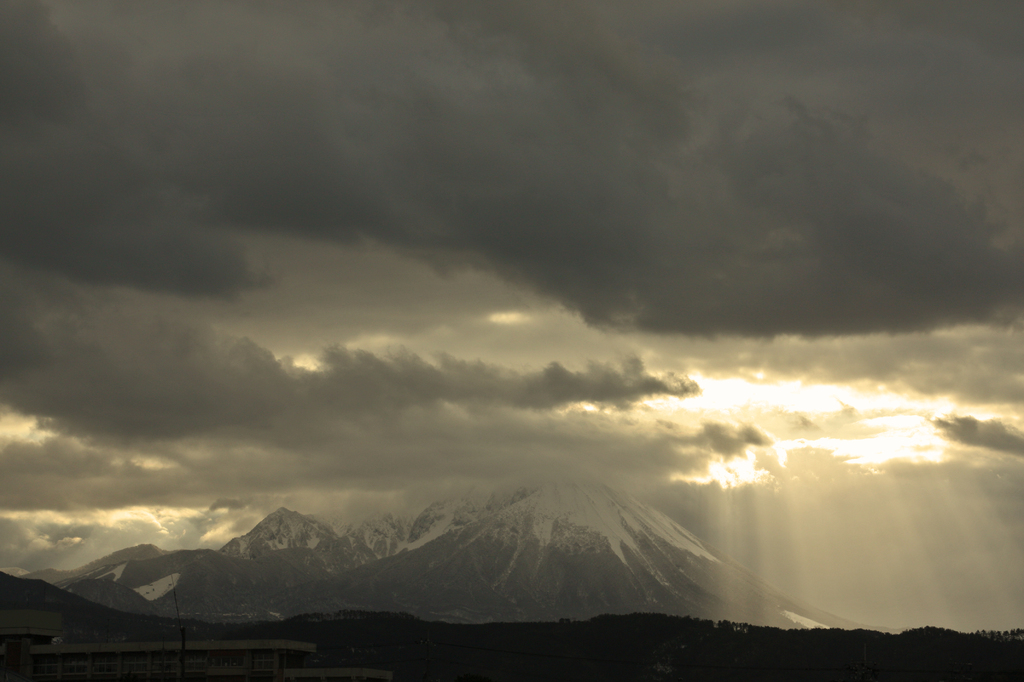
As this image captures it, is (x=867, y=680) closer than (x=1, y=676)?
No

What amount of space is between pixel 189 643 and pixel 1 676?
50.4 metres

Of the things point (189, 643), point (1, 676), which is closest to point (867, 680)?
point (189, 643)

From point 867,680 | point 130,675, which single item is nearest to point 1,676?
point 130,675

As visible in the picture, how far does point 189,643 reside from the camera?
199750mm

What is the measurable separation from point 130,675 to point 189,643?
35.5 feet

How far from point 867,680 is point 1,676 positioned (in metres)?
132

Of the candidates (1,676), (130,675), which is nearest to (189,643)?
(130,675)

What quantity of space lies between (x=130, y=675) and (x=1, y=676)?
155 feet

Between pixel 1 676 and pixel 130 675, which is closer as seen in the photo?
pixel 1 676

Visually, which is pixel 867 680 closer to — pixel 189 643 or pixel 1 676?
pixel 189 643

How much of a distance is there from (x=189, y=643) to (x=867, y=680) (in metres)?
115

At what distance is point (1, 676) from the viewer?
151m

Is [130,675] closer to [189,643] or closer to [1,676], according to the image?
[189,643]

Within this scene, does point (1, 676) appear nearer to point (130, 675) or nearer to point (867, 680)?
point (130, 675)
